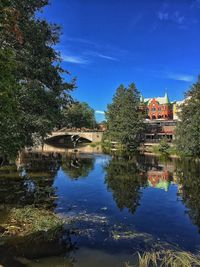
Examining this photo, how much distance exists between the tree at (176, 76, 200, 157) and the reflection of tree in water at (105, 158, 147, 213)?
49.7 ft

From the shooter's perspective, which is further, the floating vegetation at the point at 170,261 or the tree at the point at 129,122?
the tree at the point at 129,122

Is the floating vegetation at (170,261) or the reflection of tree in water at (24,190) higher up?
the reflection of tree in water at (24,190)

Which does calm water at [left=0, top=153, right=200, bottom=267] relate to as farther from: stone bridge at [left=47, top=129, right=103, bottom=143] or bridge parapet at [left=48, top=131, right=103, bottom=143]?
stone bridge at [left=47, top=129, right=103, bottom=143]

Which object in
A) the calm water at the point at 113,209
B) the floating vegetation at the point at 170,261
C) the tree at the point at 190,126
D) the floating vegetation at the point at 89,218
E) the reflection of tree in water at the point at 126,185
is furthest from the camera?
the tree at the point at 190,126

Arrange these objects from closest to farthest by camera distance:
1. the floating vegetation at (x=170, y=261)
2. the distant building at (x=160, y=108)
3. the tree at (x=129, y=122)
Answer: the floating vegetation at (x=170, y=261) < the tree at (x=129, y=122) < the distant building at (x=160, y=108)

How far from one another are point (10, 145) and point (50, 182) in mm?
18995

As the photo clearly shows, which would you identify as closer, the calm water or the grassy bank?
the grassy bank

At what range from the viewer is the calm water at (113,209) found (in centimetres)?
1703

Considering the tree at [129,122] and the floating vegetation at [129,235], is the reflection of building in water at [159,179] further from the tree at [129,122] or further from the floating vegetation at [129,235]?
the tree at [129,122]

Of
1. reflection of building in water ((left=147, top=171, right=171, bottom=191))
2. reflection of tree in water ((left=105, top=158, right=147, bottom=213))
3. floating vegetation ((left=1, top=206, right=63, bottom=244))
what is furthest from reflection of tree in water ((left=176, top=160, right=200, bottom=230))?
floating vegetation ((left=1, top=206, right=63, bottom=244))

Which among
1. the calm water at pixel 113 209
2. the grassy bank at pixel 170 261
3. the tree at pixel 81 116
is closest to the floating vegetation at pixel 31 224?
the calm water at pixel 113 209

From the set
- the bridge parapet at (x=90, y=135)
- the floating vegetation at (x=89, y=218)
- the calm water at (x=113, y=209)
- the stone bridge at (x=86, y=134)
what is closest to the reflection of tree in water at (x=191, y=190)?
the calm water at (x=113, y=209)

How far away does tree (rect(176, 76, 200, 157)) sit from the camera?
6225cm

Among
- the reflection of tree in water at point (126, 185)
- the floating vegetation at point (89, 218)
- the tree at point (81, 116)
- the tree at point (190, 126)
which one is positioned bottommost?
the floating vegetation at point (89, 218)
